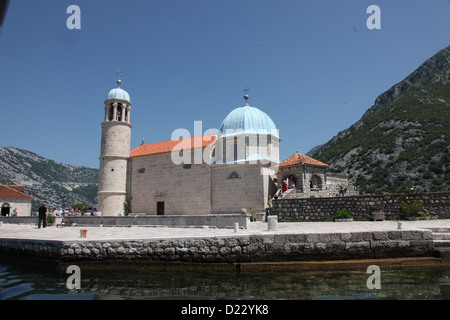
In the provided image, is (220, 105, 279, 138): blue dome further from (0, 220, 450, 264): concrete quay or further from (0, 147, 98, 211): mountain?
(0, 147, 98, 211): mountain

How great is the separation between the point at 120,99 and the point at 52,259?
19.3 metres

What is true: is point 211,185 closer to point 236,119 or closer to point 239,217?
point 236,119

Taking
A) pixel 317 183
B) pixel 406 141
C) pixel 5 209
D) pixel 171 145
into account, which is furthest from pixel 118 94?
pixel 406 141

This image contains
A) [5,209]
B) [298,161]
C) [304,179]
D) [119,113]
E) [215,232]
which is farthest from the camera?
[5,209]

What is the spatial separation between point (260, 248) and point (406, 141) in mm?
42345

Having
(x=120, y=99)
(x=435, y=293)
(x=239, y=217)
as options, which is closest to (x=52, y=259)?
(x=239, y=217)

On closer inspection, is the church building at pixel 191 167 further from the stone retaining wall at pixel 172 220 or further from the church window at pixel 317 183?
the stone retaining wall at pixel 172 220

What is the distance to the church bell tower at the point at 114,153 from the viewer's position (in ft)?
80.3

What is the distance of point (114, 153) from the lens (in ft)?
82.3

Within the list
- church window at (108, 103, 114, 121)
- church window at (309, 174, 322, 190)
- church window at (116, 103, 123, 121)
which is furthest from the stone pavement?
church window at (116, 103, 123, 121)

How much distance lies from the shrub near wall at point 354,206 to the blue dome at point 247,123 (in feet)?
Result: 24.8

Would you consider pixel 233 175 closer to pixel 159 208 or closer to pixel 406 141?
pixel 159 208

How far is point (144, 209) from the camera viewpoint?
2469cm

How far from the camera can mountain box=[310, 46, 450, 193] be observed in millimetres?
36625
